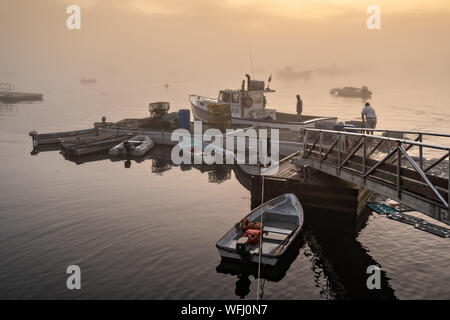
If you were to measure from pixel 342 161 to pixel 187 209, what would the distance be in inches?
308

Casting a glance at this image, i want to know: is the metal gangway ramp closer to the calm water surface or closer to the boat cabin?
the calm water surface

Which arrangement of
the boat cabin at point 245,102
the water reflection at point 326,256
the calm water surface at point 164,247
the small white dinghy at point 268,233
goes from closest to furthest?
the calm water surface at point 164,247 < the water reflection at point 326,256 < the small white dinghy at point 268,233 < the boat cabin at point 245,102

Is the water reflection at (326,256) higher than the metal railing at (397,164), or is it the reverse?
the metal railing at (397,164)

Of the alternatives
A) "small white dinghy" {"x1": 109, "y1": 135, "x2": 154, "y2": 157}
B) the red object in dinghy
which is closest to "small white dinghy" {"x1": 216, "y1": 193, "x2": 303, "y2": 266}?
the red object in dinghy

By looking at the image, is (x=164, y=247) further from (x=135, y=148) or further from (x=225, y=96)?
(x=225, y=96)

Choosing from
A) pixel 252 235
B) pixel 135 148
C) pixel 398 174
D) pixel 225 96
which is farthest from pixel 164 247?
pixel 225 96

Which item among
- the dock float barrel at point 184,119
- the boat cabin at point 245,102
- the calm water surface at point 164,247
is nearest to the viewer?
the calm water surface at point 164,247

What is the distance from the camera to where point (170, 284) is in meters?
13.3

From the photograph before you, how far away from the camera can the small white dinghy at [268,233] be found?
13773mm

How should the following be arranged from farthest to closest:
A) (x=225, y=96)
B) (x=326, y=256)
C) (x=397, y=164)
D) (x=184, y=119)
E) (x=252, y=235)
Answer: (x=225, y=96)
(x=184, y=119)
(x=326, y=256)
(x=252, y=235)
(x=397, y=164)

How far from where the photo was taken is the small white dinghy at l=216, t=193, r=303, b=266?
13773mm

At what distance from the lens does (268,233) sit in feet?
52.8

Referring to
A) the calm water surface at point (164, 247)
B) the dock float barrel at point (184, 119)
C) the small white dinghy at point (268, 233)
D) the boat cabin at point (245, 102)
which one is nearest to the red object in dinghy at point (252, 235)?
the small white dinghy at point (268, 233)

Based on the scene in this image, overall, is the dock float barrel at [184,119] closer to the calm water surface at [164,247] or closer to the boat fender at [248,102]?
the boat fender at [248,102]
